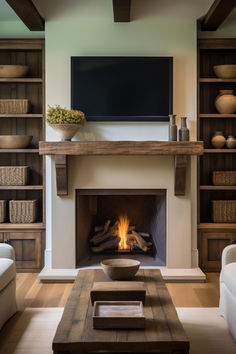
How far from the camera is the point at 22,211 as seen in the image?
16.0 ft

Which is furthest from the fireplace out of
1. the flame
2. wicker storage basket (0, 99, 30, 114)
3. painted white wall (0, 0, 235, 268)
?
wicker storage basket (0, 99, 30, 114)

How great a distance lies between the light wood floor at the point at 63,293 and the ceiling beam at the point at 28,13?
8.19 feet

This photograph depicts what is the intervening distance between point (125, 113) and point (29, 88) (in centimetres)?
119

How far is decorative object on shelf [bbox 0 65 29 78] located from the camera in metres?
4.87

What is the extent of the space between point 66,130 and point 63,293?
4.96ft

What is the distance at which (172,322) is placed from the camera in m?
2.34

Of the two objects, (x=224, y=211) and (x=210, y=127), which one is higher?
(x=210, y=127)

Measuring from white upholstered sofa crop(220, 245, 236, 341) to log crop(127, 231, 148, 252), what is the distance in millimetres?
1680

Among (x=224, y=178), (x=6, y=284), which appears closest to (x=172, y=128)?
(x=224, y=178)

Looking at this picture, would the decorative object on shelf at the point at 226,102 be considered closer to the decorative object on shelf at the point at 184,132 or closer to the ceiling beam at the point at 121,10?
the decorative object on shelf at the point at 184,132

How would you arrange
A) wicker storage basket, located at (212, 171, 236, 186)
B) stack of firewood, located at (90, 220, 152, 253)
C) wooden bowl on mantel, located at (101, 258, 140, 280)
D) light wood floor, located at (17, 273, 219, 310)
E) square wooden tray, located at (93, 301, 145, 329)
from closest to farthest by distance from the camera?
square wooden tray, located at (93, 301, 145, 329), wooden bowl on mantel, located at (101, 258, 140, 280), light wood floor, located at (17, 273, 219, 310), wicker storage basket, located at (212, 171, 236, 186), stack of firewood, located at (90, 220, 152, 253)

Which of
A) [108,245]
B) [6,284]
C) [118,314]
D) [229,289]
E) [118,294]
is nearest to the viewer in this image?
[118,314]

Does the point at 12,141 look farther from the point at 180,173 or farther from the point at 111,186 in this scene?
the point at 180,173

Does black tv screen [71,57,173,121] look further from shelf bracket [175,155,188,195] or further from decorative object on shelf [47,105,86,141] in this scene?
shelf bracket [175,155,188,195]
